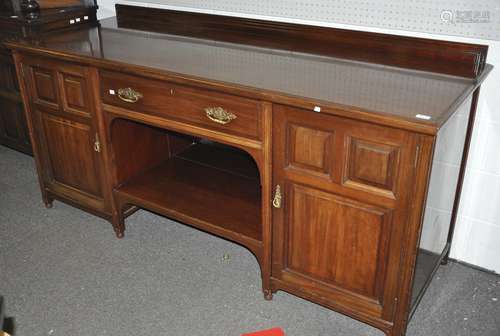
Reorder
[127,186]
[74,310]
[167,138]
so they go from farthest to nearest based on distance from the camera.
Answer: [167,138], [127,186], [74,310]

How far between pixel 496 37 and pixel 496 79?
16cm

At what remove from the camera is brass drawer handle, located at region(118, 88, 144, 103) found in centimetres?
213

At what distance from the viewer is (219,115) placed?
1931mm

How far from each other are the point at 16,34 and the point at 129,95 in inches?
39.2

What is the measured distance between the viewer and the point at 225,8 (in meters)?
2.48

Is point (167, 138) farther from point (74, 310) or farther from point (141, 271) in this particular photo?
point (74, 310)

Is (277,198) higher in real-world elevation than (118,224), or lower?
higher

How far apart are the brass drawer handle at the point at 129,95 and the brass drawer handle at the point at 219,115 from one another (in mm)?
333

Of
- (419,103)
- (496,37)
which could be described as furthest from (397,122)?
(496,37)

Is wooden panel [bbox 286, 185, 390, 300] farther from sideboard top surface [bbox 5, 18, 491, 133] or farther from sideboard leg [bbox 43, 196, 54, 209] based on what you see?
sideboard leg [bbox 43, 196, 54, 209]

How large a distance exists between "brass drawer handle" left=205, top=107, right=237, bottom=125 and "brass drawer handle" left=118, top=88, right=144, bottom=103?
1.09 feet

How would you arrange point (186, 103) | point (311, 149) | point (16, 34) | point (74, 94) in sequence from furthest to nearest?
1. point (16, 34)
2. point (74, 94)
3. point (186, 103)
4. point (311, 149)

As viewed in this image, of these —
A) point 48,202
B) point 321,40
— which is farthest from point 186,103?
point 48,202

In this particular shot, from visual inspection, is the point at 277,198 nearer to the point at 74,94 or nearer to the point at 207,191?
the point at 207,191
